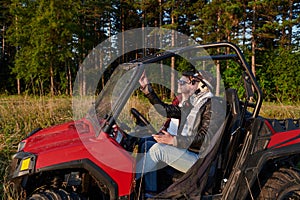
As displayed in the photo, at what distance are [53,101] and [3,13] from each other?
30744 millimetres

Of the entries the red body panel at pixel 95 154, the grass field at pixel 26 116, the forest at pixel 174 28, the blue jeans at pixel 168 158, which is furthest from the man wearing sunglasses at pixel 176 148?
the forest at pixel 174 28

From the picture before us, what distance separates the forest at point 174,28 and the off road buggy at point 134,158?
18.1 m

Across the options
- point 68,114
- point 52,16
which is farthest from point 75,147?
point 52,16

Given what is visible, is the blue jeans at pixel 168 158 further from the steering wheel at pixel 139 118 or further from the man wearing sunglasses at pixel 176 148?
the steering wheel at pixel 139 118

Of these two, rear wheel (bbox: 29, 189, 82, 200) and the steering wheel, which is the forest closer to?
the steering wheel

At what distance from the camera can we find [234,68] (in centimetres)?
2172

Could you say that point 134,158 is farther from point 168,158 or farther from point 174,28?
point 174,28

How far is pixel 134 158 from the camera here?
267 cm

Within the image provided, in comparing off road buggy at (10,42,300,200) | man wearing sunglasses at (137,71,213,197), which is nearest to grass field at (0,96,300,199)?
off road buggy at (10,42,300,200)

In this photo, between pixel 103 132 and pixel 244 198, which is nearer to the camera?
pixel 103 132

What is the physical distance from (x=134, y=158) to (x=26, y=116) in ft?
14.4

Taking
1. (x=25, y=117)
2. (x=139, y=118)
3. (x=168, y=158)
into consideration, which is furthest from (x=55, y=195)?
(x=25, y=117)

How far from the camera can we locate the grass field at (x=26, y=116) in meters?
5.00

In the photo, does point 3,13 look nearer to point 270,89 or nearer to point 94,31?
point 94,31
